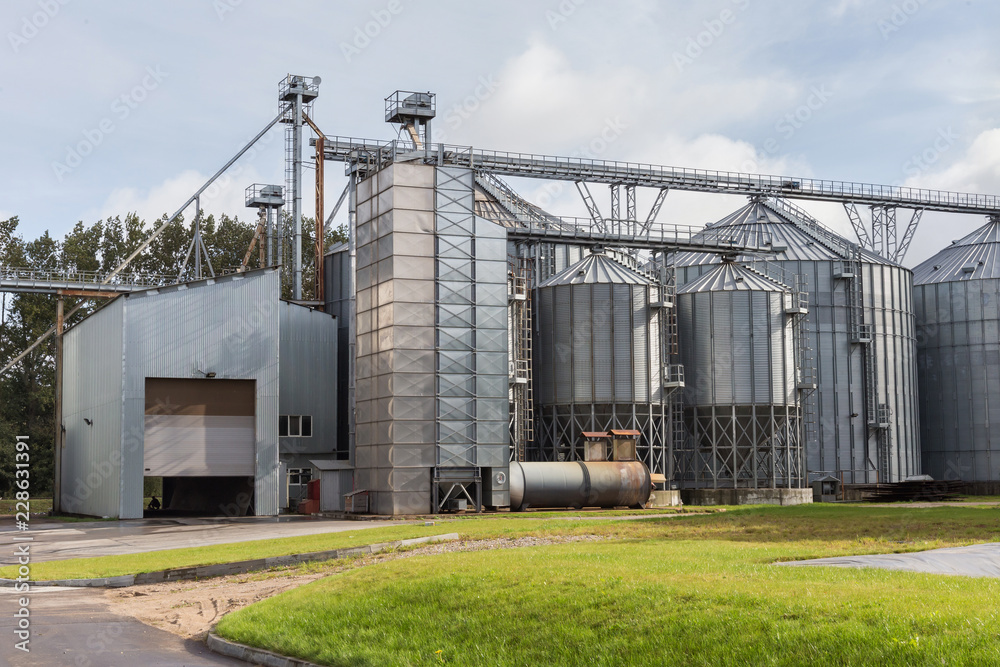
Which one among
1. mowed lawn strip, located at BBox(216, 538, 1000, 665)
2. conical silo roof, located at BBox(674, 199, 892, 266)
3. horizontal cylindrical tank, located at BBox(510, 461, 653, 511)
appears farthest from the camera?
conical silo roof, located at BBox(674, 199, 892, 266)

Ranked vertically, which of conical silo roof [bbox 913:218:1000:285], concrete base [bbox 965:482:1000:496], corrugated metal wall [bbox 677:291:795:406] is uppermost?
conical silo roof [bbox 913:218:1000:285]

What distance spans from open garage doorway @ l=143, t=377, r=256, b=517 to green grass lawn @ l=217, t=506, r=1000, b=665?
32396 mm

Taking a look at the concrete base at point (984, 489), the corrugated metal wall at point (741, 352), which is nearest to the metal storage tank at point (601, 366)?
the corrugated metal wall at point (741, 352)

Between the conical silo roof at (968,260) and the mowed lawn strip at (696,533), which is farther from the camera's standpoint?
the conical silo roof at (968,260)

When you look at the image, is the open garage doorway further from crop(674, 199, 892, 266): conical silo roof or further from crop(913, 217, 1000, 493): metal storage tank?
crop(913, 217, 1000, 493): metal storage tank

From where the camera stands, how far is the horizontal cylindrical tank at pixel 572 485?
50844mm

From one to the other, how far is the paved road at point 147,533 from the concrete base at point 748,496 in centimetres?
2235

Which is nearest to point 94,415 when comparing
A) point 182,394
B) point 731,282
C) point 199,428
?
point 182,394

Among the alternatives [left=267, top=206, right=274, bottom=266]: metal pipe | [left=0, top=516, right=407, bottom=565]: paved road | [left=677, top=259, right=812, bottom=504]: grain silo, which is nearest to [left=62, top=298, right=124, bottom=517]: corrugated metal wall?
[left=0, top=516, right=407, bottom=565]: paved road

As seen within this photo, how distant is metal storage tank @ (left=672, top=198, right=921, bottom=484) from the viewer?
66625 millimetres

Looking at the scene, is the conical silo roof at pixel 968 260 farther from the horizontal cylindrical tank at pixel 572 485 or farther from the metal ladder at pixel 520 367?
the horizontal cylindrical tank at pixel 572 485

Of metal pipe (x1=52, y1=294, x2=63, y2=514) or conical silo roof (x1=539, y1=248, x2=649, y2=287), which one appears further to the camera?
conical silo roof (x1=539, y1=248, x2=649, y2=287)

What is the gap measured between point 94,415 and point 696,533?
36086 mm

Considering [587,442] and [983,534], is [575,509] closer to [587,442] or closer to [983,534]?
[587,442]
